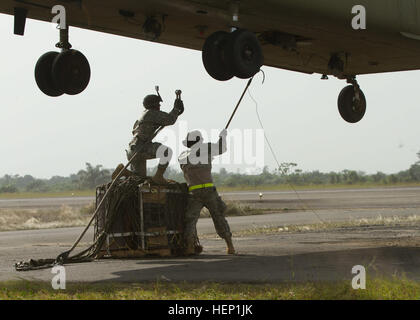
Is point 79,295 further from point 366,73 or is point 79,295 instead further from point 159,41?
point 366,73

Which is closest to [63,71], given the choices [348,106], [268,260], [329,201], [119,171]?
[119,171]

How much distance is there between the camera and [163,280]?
374 inches

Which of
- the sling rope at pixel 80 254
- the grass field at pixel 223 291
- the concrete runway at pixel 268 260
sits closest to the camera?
the grass field at pixel 223 291

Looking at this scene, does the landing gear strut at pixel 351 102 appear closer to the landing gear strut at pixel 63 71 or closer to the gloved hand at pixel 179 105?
the gloved hand at pixel 179 105

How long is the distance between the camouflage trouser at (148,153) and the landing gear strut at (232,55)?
66.2 inches

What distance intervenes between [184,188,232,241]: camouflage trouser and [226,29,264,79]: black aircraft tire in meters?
2.27

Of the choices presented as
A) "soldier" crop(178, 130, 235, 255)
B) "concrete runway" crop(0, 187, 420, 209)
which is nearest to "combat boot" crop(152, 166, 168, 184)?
"soldier" crop(178, 130, 235, 255)

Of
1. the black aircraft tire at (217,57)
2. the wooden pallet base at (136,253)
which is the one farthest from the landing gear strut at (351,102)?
the wooden pallet base at (136,253)

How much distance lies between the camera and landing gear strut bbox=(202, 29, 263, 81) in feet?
39.3

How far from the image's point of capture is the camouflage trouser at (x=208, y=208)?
→ 12.8 meters

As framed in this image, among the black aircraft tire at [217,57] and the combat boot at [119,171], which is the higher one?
the black aircraft tire at [217,57]

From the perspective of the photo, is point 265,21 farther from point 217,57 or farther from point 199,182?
point 199,182
